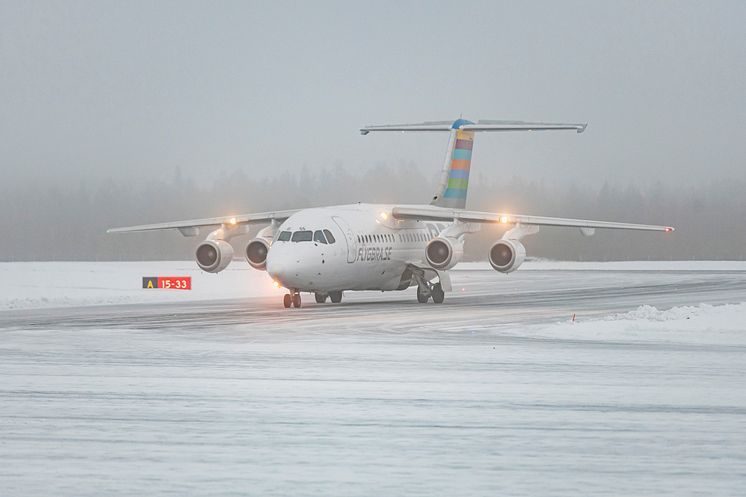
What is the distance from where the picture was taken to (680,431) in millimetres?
10523

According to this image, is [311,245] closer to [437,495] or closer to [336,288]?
[336,288]

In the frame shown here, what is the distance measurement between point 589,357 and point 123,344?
798 cm

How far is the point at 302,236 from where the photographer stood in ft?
108

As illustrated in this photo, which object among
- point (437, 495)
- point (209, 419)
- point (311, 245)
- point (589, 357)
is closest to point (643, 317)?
point (589, 357)

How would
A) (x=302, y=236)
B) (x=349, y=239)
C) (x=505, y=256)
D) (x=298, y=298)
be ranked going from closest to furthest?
(x=302, y=236)
(x=298, y=298)
(x=349, y=239)
(x=505, y=256)

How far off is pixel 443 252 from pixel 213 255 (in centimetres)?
730

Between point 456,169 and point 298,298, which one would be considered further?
point 456,169

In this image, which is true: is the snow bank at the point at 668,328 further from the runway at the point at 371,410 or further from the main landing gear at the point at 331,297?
the main landing gear at the point at 331,297

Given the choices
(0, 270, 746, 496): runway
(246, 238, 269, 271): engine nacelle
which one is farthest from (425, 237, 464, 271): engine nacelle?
(0, 270, 746, 496): runway

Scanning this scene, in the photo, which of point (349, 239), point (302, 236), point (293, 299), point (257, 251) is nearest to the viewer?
point (302, 236)

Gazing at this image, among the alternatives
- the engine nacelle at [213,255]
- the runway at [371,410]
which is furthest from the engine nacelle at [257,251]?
the runway at [371,410]

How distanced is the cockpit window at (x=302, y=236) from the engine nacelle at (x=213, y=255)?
433 centimetres

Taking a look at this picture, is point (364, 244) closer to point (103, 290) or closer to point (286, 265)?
point (286, 265)

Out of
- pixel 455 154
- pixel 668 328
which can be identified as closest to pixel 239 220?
pixel 455 154
